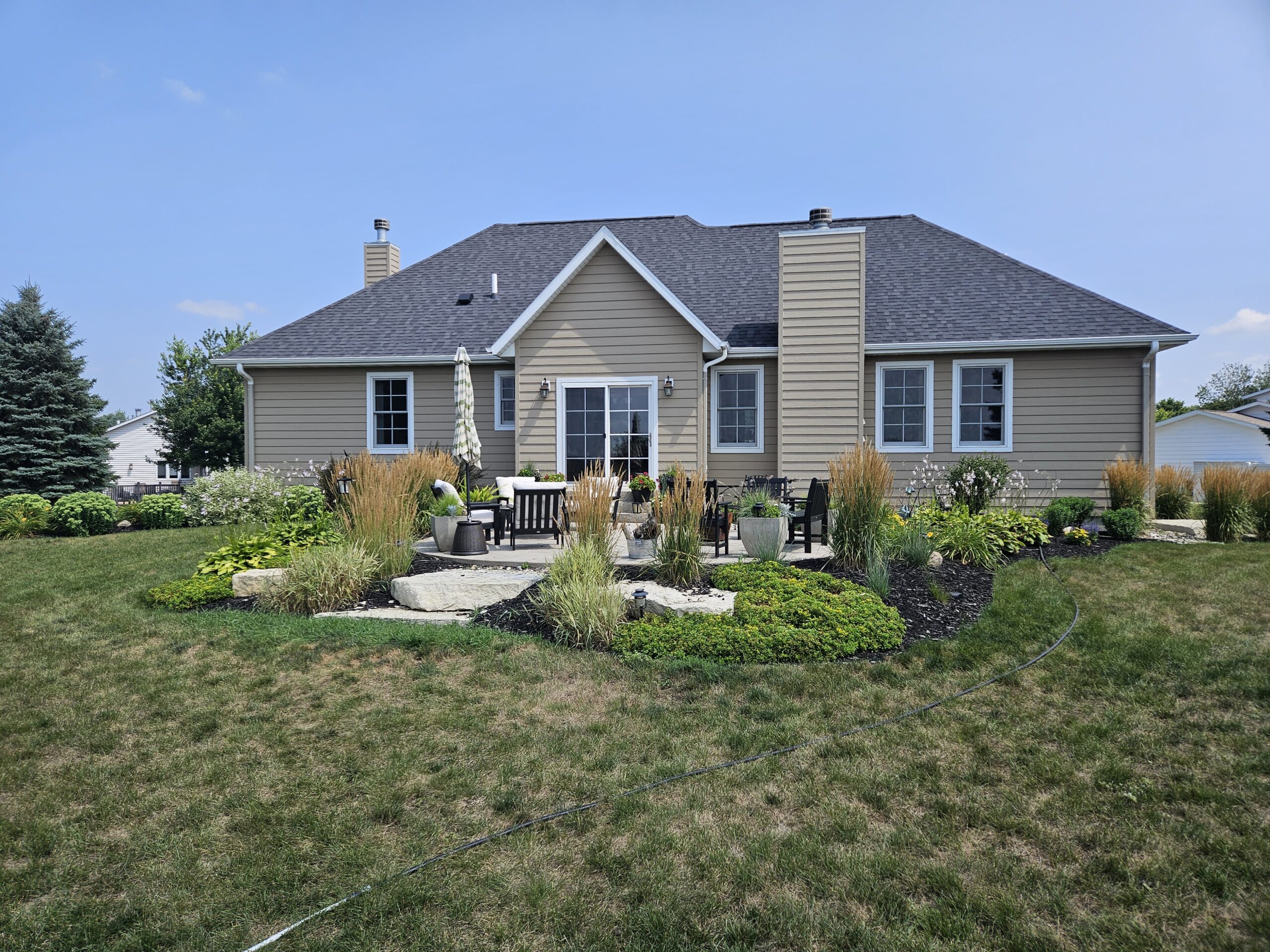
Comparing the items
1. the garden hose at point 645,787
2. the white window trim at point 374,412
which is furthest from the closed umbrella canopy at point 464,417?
the garden hose at point 645,787

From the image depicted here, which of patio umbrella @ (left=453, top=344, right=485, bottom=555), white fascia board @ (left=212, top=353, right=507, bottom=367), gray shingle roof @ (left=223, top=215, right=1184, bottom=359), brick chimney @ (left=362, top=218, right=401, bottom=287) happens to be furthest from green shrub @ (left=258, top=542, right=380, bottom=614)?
brick chimney @ (left=362, top=218, right=401, bottom=287)

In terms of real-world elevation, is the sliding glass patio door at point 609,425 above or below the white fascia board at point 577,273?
below

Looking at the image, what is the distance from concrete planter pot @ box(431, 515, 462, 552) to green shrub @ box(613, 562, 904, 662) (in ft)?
10.9

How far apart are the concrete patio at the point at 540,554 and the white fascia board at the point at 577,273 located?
12.5 feet

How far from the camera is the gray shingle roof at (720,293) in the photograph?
12016mm

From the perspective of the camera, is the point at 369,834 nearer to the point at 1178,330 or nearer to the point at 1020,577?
the point at 1020,577

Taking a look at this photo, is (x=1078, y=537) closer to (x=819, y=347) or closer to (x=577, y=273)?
(x=819, y=347)

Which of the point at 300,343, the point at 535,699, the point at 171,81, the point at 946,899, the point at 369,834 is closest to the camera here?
the point at 946,899

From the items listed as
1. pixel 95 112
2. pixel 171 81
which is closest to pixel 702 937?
pixel 171 81

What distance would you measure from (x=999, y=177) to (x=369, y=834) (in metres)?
10.3

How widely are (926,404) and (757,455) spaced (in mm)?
2943

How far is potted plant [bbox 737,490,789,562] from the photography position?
6957mm

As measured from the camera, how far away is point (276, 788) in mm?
3238

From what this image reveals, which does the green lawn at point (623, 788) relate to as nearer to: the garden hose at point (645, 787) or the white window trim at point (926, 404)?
the garden hose at point (645, 787)
